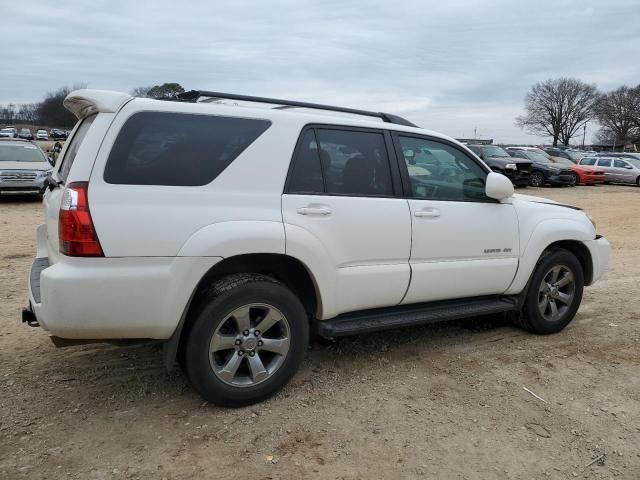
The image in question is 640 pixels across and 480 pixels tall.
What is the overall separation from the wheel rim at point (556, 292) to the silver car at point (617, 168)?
81.7 ft

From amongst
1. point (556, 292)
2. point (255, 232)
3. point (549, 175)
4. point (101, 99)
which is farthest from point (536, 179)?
point (101, 99)

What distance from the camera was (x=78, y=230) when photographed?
2838mm

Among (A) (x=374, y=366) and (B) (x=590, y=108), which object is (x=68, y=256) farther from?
(B) (x=590, y=108)

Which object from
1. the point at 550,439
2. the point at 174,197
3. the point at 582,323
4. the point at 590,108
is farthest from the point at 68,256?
the point at 590,108

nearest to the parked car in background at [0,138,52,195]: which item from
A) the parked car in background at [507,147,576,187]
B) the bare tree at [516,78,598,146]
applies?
the parked car in background at [507,147,576,187]

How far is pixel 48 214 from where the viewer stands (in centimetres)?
344

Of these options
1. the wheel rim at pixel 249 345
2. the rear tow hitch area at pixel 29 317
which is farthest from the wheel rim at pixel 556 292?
the rear tow hitch area at pixel 29 317

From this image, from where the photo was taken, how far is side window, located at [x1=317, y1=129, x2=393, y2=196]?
3.62 m

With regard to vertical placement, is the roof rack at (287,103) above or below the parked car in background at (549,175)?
above

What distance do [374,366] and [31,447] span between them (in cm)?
230

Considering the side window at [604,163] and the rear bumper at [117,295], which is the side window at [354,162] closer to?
the rear bumper at [117,295]

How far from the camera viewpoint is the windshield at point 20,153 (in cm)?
1353

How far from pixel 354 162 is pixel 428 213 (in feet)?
2.20

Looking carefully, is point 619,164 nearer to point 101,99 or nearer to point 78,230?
point 101,99
